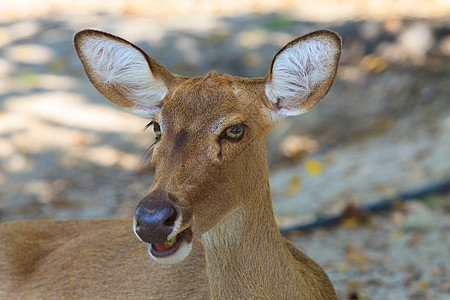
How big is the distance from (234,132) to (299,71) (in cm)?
46

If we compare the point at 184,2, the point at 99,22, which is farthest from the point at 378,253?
the point at 184,2

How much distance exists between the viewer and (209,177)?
2611 mm

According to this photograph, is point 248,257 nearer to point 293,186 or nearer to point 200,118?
point 200,118

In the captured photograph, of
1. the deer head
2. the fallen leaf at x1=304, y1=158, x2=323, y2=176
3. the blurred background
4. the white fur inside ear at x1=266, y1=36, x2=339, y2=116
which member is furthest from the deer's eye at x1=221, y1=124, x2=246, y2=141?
the fallen leaf at x1=304, y1=158, x2=323, y2=176

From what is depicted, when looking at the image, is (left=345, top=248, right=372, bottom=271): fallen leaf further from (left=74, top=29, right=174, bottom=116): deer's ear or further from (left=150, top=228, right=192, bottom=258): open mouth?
(left=150, top=228, right=192, bottom=258): open mouth

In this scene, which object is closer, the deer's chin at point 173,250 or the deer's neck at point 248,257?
the deer's chin at point 173,250

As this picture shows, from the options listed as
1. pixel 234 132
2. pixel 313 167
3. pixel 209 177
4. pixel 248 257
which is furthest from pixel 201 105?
pixel 313 167

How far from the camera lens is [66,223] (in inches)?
164

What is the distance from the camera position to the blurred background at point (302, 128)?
541 centimetres

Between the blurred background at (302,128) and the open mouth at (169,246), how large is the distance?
0.52m

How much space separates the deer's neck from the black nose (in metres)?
0.52

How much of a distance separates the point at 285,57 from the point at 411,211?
11.0 feet

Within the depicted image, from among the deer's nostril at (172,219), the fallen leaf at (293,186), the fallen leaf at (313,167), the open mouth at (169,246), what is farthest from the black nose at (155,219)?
the fallen leaf at (313,167)

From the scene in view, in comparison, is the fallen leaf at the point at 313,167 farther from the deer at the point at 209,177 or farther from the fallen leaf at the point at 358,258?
the deer at the point at 209,177
